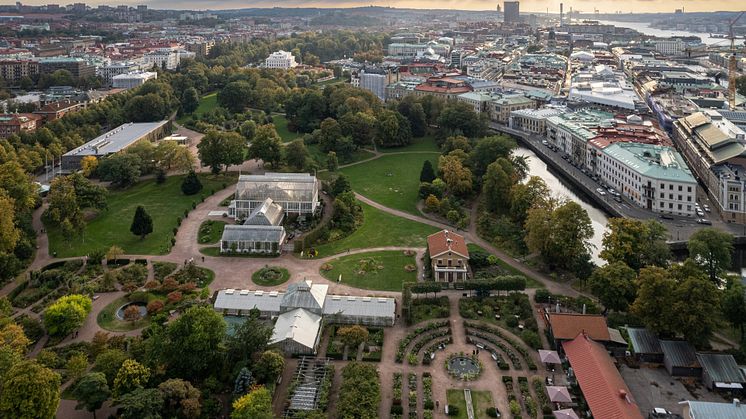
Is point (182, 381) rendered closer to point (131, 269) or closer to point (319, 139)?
point (131, 269)

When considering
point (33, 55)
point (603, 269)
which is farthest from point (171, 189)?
point (33, 55)

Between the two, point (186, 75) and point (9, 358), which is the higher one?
point (186, 75)

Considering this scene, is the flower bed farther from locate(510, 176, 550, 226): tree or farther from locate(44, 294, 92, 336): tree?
locate(44, 294, 92, 336): tree

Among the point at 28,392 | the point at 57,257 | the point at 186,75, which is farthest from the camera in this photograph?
the point at 186,75

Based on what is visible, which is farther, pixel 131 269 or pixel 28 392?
pixel 131 269

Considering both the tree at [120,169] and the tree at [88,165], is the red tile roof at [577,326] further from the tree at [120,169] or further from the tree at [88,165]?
the tree at [88,165]

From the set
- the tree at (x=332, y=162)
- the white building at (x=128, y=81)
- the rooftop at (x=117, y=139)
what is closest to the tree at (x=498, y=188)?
the tree at (x=332, y=162)

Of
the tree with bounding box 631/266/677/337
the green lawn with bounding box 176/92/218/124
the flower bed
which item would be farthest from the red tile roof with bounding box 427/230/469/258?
the green lawn with bounding box 176/92/218/124
